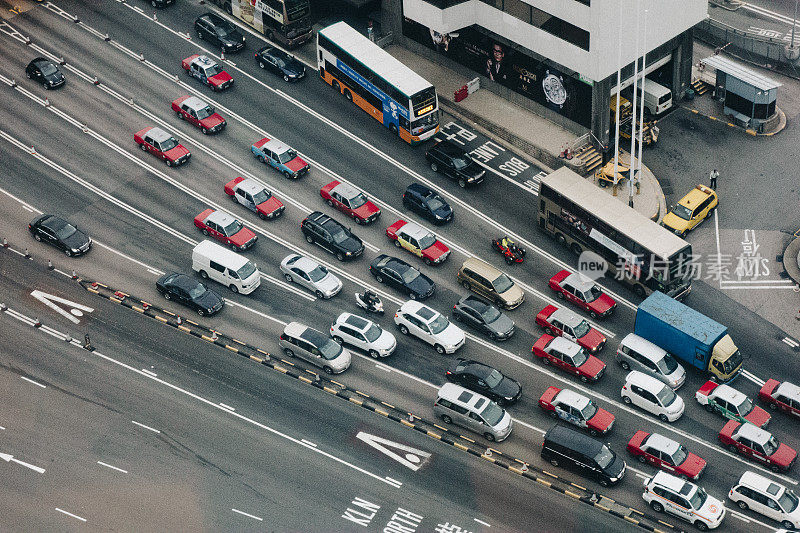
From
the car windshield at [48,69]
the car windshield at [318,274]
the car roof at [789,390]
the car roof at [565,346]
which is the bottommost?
the car roof at [789,390]

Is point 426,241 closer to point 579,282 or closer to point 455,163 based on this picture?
point 455,163

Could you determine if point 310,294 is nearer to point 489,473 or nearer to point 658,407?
point 489,473

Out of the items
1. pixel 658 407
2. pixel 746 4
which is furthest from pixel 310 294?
pixel 746 4

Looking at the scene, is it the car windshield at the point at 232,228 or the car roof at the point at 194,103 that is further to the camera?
the car roof at the point at 194,103

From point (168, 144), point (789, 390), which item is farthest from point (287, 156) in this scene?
point (789, 390)

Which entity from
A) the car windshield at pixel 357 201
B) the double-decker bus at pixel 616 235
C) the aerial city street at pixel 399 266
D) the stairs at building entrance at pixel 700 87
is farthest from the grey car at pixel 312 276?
the stairs at building entrance at pixel 700 87

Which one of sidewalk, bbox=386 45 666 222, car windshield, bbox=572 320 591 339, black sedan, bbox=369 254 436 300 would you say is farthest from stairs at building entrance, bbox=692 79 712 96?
black sedan, bbox=369 254 436 300

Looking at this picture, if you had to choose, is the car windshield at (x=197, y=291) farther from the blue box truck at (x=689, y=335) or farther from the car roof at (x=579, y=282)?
the blue box truck at (x=689, y=335)
